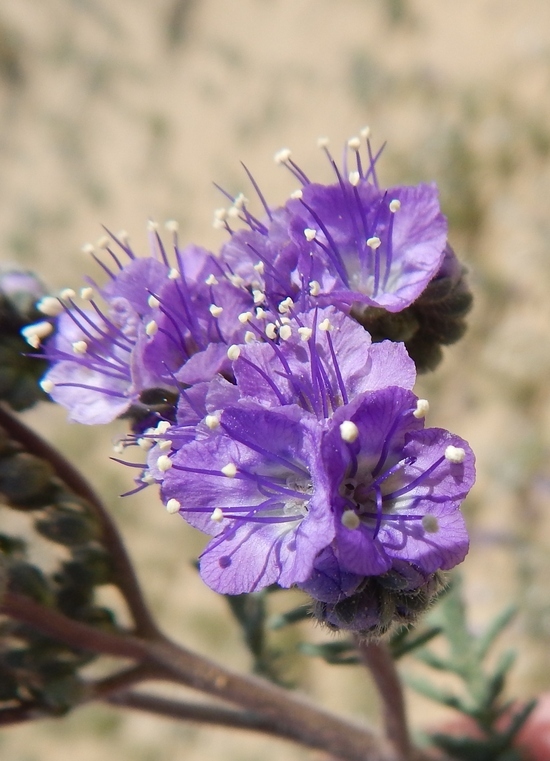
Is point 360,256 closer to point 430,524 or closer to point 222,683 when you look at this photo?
point 430,524

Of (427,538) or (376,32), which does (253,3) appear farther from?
(427,538)

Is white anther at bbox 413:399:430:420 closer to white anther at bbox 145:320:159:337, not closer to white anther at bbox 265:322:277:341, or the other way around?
white anther at bbox 265:322:277:341

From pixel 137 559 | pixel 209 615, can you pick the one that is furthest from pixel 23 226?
pixel 209 615

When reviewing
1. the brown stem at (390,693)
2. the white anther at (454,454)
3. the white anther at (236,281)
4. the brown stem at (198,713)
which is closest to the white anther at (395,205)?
the white anther at (236,281)

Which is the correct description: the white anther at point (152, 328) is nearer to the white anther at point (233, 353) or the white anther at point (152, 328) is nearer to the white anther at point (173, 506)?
the white anther at point (233, 353)

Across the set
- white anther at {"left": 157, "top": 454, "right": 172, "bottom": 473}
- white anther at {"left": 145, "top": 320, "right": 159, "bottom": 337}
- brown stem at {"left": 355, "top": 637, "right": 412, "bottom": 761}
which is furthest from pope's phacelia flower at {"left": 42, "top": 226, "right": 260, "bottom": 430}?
brown stem at {"left": 355, "top": 637, "right": 412, "bottom": 761}
